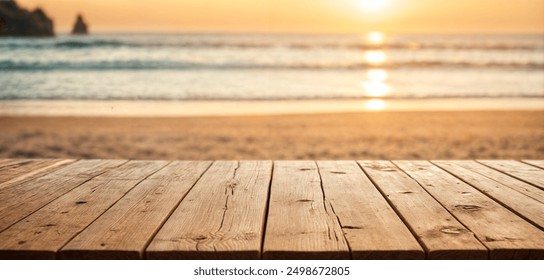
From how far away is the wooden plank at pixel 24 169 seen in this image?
3.16m

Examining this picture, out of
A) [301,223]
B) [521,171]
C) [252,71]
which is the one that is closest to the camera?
[301,223]

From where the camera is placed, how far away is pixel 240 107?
39.7ft

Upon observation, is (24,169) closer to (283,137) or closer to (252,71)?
(283,137)

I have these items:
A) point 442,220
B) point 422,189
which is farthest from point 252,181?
point 442,220

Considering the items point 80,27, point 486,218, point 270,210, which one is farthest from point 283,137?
point 80,27

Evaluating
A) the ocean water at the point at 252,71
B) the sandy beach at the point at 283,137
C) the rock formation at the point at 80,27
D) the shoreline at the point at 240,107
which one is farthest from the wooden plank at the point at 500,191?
the rock formation at the point at 80,27

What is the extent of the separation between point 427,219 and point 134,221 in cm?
112

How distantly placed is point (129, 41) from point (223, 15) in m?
4.18

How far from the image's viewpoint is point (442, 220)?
7.55 ft

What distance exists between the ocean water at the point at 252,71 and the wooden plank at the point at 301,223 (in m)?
10.6

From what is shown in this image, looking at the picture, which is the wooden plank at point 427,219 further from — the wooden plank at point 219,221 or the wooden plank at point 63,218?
the wooden plank at point 63,218
